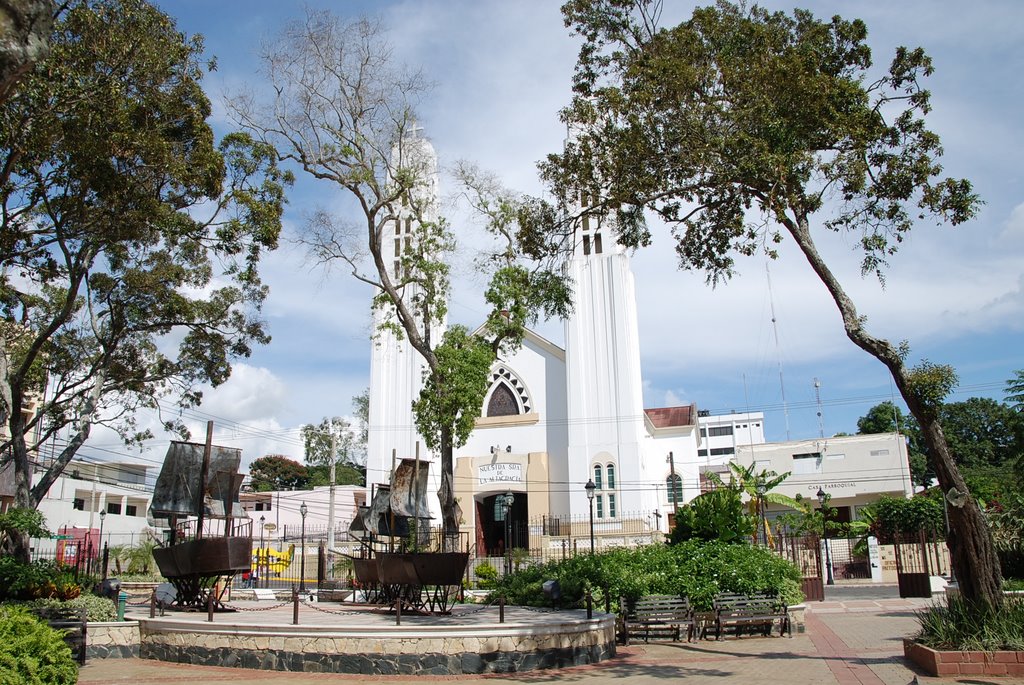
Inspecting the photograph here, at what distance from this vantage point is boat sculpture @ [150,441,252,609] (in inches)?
547

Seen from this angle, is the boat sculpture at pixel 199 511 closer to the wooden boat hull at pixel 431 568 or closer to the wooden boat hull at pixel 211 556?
the wooden boat hull at pixel 211 556

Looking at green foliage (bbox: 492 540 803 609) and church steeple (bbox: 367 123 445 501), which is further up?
church steeple (bbox: 367 123 445 501)

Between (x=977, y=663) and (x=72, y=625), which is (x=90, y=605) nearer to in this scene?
(x=72, y=625)

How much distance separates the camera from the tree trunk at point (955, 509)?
9.89 metres

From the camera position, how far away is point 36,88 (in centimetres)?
1233

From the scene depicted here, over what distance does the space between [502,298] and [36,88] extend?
11093 millimetres

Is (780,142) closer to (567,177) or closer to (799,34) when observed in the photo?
(799,34)

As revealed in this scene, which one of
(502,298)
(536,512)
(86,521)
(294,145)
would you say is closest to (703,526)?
→ (502,298)

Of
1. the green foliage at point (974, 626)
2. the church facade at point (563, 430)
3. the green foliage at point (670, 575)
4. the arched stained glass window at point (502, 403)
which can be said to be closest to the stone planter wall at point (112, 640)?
the green foliage at point (670, 575)

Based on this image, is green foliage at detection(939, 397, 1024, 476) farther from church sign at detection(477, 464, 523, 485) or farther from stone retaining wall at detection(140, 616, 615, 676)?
stone retaining wall at detection(140, 616, 615, 676)

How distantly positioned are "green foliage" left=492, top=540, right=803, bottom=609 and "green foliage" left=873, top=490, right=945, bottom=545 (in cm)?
2079

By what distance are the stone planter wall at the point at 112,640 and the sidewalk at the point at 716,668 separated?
0.82 ft

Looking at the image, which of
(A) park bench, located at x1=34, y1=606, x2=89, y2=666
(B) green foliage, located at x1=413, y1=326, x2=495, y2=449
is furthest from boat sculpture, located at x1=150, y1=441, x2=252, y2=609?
(B) green foliage, located at x1=413, y1=326, x2=495, y2=449

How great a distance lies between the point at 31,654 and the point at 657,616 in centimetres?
1014
